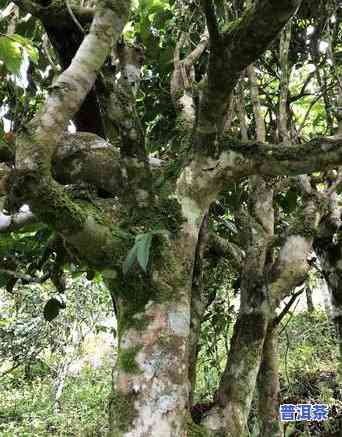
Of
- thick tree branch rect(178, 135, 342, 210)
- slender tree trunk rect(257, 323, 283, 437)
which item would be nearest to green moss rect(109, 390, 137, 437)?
thick tree branch rect(178, 135, 342, 210)

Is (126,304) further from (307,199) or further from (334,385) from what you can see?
(334,385)

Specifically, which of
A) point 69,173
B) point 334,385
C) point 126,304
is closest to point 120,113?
point 69,173

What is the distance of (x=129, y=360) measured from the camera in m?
1.19

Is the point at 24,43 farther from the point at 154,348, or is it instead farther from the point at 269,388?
the point at 269,388

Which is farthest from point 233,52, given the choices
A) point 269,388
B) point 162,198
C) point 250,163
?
point 269,388

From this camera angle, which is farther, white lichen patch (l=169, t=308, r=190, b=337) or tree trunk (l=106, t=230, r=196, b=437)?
white lichen patch (l=169, t=308, r=190, b=337)

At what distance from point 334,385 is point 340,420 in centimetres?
89

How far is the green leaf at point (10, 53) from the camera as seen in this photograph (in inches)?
61.2

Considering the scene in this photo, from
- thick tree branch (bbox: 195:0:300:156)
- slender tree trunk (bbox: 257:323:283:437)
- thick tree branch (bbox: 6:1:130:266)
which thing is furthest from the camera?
slender tree trunk (bbox: 257:323:283:437)

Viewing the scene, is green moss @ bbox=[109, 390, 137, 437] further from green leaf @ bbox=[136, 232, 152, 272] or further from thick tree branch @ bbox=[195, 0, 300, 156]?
thick tree branch @ bbox=[195, 0, 300, 156]

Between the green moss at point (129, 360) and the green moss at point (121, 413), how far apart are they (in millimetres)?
65

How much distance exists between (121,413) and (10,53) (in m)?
1.27

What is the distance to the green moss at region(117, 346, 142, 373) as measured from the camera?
1.17 m

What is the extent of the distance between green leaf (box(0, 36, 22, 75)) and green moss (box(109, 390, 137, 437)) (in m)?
1.18
